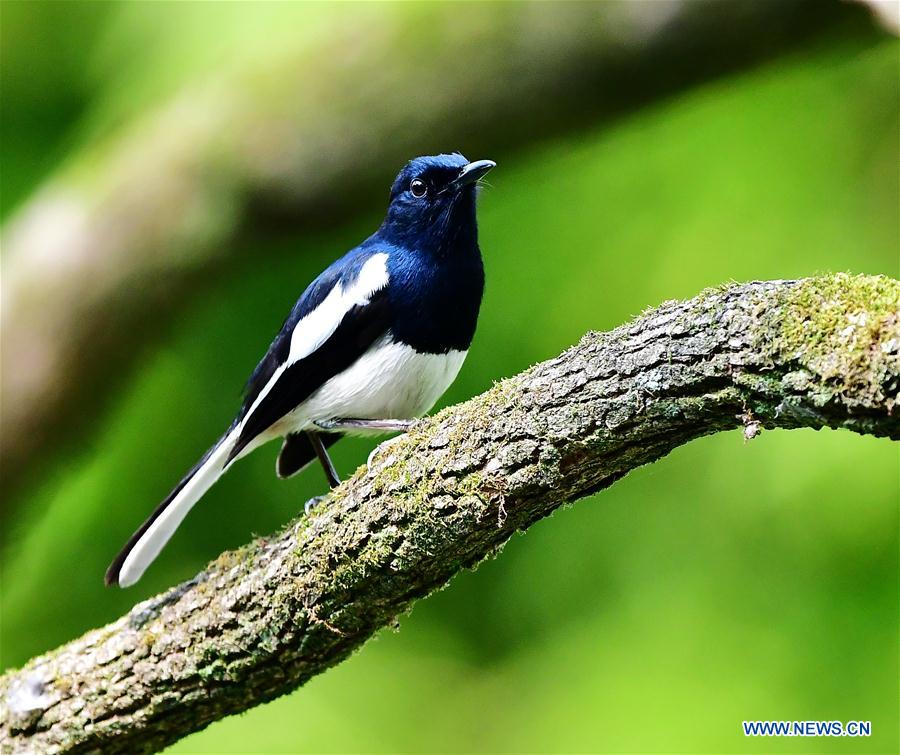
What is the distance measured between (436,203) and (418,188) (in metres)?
0.12

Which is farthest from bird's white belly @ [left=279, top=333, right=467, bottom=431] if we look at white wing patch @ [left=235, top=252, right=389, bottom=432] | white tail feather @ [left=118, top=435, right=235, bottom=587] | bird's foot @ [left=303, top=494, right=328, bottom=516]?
bird's foot @ [left=303, top=494, right=328, bottom=516]

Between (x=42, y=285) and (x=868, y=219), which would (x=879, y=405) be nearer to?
(x=868, y=219)

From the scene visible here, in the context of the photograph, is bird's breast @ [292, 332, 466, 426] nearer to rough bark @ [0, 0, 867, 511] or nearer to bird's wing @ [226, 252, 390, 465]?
bird's wing @ [226, 252, 390, 465]

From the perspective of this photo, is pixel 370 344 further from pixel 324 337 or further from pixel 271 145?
pixel 271 145

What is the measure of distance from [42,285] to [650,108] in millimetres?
2976

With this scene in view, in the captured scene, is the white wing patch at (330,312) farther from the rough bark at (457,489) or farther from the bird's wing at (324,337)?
the rough bark at (457,489)

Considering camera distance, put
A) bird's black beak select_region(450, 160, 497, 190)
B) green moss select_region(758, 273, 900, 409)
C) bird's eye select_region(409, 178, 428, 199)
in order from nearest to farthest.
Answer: green moss select_region(758, 273, 900, 409) → bird's black beak select_region(450, 160, 497, 190) → bird's eye select_region(409, 178, 428, 199)

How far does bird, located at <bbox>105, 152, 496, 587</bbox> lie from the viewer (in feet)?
10.5

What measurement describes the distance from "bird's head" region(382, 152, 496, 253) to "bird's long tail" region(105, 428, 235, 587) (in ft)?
2.94

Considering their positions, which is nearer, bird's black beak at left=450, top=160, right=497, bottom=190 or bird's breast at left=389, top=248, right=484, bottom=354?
bird's breast at left=389, top=248, right=484, bottom=354

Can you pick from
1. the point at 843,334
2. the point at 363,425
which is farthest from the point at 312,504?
the point at 843,334

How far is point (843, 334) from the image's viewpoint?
5.49ft

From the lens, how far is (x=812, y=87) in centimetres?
443

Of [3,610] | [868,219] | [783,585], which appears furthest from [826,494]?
[3,610]
